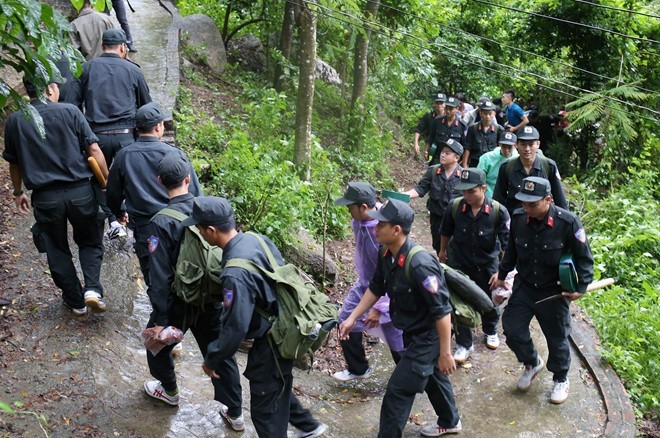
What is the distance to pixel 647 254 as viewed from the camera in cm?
1029

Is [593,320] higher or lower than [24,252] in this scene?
lower

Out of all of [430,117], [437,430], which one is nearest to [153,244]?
[437,430]

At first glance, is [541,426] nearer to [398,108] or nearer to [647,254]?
[647,254]

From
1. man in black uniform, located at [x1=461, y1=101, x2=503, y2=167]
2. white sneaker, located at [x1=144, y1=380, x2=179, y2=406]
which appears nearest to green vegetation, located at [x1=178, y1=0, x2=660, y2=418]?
man in black uniform, located at [x1=461, y1=101, x2=503, y2=167]

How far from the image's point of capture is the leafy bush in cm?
687

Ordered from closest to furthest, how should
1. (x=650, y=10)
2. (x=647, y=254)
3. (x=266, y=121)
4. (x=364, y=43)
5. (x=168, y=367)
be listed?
1. (x=168, y=367)
2. (x=647, y=254)
3. (x=266, y=121)
4. (x=364, y=43)
5. (x=650, y=10)

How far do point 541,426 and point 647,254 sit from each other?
225 inches

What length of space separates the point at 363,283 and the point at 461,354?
1486 mm

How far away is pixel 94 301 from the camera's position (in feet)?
18.7

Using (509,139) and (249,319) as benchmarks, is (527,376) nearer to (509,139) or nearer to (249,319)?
(509,139)

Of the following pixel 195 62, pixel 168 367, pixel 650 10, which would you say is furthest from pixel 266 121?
pixel 650 10

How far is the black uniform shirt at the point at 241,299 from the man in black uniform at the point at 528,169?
380cm

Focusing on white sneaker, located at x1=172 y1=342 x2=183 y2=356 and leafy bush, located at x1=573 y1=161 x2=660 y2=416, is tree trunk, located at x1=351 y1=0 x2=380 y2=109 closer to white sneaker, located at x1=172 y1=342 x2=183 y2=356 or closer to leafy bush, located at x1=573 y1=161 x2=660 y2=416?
leafy bush, located at x1=573 y1=161 x2=660 y2=416

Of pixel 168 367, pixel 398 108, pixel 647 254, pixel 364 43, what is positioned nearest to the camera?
pixel 168 367
